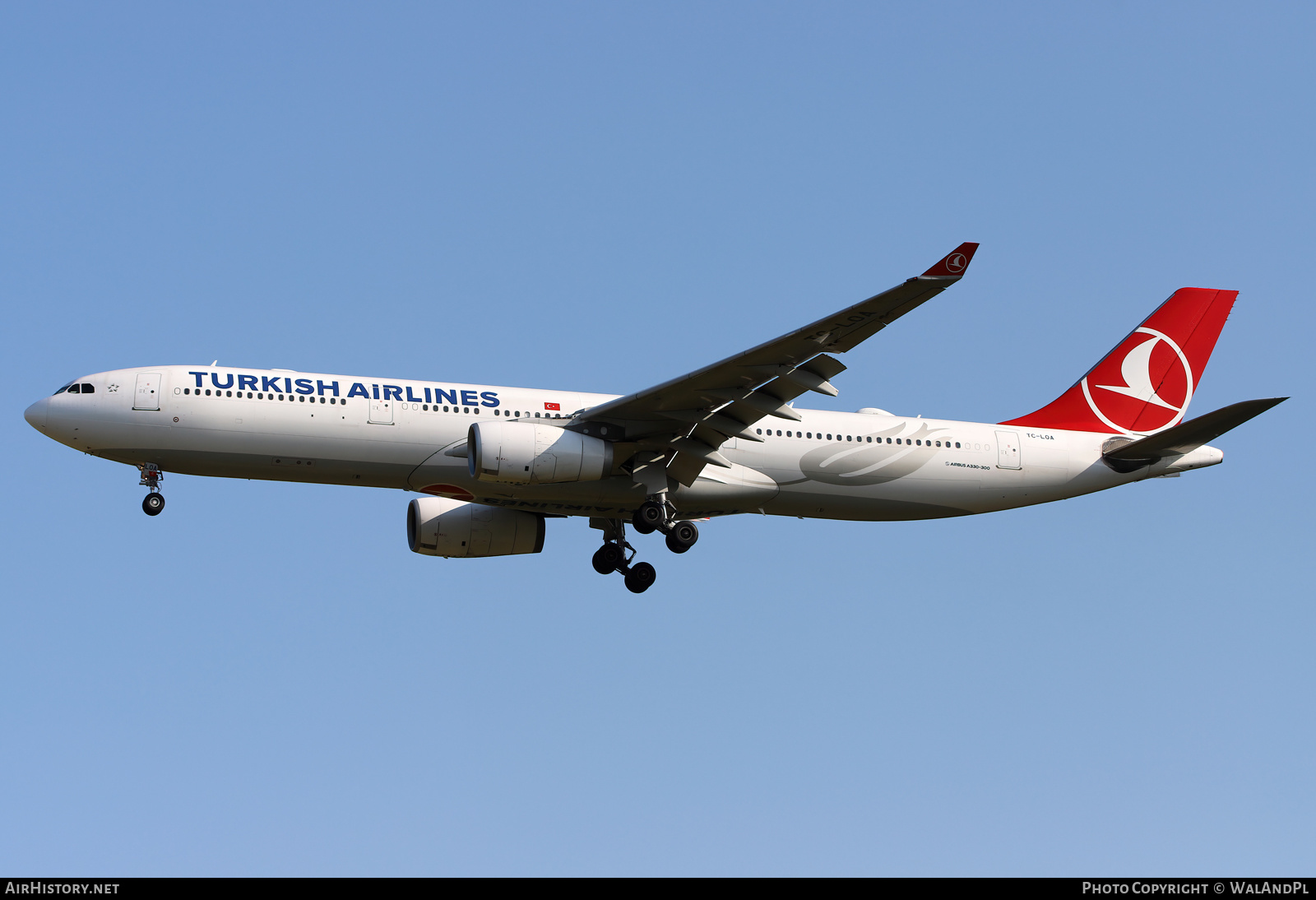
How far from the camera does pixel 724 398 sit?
29172 millimetres

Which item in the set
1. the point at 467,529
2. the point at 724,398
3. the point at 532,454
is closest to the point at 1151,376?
the point at 724,398

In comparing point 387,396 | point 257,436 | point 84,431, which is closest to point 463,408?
point 387,396

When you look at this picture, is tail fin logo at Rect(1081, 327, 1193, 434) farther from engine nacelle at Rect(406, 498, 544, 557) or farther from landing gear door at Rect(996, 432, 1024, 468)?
engine nacelle at Rect(406, 498, 544, 557)

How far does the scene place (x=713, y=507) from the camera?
31953 mm

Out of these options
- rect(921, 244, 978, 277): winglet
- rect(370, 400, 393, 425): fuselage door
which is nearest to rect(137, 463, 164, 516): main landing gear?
rect(370, 400, 393, 425): fuselage door

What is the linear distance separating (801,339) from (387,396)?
9218mm

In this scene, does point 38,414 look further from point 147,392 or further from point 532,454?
point 532,454

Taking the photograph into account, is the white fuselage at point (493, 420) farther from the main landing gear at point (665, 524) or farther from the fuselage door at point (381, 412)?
the main landing gear at point (665, 524)

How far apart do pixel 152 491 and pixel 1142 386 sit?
24.3 meters

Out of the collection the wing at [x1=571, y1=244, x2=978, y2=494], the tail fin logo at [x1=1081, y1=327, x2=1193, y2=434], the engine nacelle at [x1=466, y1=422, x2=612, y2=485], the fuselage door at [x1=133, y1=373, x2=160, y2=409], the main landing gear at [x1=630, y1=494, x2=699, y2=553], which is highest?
the tail fin logo at [x1=1081, y1=327, x2=1193, y2=434]

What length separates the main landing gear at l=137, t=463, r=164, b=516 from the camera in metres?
30.0

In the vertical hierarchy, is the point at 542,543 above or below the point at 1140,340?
below

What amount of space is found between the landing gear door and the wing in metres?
6.29
